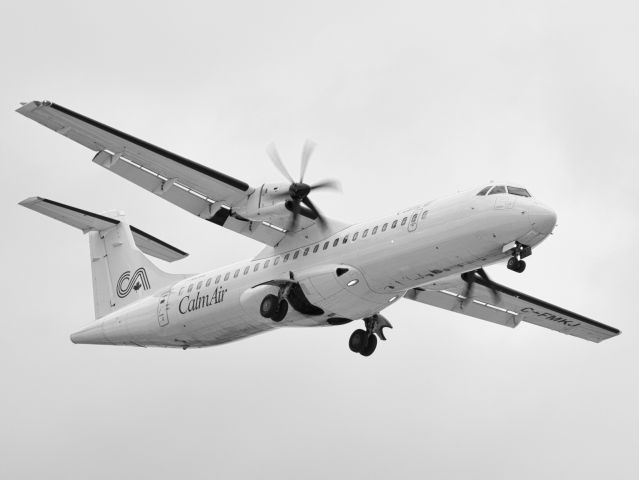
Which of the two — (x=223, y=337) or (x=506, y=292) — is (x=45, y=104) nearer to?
(x=223, y=337)

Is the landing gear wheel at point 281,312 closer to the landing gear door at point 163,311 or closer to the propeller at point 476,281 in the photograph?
the landing gear door at point 163,311

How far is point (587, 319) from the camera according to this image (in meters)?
26.6

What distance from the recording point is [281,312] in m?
22.6

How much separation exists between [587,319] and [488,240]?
24.4 feet

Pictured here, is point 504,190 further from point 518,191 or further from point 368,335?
point 368,335

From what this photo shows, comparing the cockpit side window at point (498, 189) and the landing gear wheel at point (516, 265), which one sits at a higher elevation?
the cockpit side window at point (498, 189)

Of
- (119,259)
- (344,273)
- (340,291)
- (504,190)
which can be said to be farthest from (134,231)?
(504,190)

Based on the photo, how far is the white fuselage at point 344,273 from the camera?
20.2 metres

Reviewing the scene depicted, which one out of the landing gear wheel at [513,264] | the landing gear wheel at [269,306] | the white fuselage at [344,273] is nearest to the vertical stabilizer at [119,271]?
the white fuselage at [344,273]

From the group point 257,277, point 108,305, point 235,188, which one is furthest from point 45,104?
point 108,305

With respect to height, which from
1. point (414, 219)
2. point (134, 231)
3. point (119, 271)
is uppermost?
point (134, 231)

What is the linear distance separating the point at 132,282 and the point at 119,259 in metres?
1.00

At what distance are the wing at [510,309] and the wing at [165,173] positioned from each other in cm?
425

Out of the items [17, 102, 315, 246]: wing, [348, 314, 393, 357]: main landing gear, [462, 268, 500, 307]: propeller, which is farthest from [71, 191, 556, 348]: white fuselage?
[462, 268, 500, 307]: propeller
